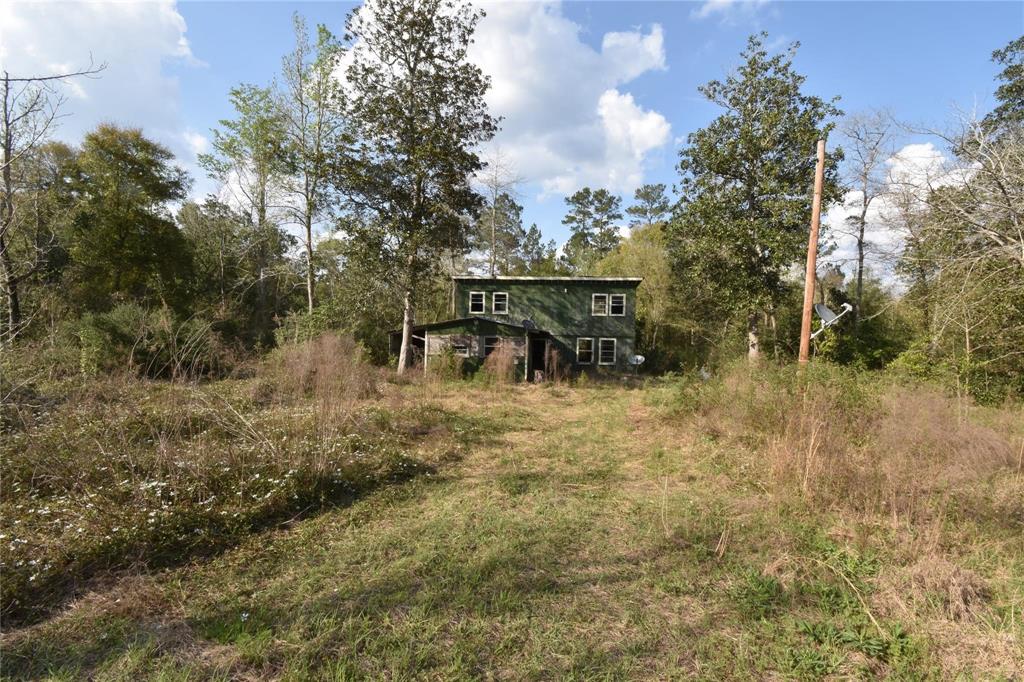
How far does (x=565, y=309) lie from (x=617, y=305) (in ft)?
8.90

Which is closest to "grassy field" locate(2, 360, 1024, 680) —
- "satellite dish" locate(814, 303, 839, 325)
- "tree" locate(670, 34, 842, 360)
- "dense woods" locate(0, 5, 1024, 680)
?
"dense woods" locate(0, 5, 1024, 680)

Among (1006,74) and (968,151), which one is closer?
(968,151)

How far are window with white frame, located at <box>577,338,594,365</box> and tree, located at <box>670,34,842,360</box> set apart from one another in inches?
240

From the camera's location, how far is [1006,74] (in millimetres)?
18141

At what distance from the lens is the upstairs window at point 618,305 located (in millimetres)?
21344

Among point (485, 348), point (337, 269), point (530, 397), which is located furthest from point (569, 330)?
point (337, 269)

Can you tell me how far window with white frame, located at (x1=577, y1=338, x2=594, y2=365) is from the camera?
2167 centimetres

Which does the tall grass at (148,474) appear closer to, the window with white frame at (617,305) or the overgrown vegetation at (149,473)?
the overgrown vegetation at (149,473)

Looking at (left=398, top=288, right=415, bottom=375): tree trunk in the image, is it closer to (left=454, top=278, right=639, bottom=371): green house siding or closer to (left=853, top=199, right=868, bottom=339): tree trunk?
(left=454, top=278, right=639, bottom=371): green house siding

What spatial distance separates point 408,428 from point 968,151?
12762 mm

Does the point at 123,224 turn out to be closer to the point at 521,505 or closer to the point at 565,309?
the point at 565,309

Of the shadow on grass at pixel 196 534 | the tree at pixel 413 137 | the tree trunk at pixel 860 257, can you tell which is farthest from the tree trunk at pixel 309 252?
the tree trunk at pixel 860 257

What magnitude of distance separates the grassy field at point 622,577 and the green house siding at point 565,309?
47.6 feet

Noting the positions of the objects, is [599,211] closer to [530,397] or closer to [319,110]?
[319,110]
